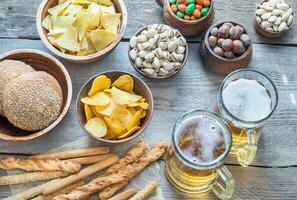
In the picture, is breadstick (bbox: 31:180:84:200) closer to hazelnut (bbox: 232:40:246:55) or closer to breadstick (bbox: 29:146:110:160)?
breadstick (bbox: 29:146:110:160)

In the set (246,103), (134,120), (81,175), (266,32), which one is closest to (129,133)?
(134,120)

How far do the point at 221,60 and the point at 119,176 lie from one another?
0.32m

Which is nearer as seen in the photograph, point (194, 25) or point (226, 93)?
point (226, 93)

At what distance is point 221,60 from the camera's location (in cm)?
135

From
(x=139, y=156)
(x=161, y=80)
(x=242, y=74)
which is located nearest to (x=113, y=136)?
(x=139, y=156)

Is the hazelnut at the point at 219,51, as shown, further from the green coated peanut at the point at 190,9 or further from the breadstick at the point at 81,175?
the breadstick at the point at 81,175

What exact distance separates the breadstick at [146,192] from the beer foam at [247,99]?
0.22 m

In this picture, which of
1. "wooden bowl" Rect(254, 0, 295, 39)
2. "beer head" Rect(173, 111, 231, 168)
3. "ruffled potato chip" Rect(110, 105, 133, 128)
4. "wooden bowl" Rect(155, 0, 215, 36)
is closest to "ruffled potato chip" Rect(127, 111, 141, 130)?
"ruffled potato chip" Rect(110, 105, 133, 128)

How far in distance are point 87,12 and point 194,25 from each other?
9.0 inches

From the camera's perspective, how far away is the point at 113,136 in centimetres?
132

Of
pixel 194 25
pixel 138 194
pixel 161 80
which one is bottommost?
pixel 138 194

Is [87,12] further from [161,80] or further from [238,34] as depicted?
[238,34]

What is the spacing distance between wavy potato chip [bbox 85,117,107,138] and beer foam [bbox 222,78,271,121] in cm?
24

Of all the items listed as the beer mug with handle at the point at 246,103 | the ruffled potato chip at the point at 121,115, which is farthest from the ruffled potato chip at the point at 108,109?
the beer mug with handle at the point at 246,103
